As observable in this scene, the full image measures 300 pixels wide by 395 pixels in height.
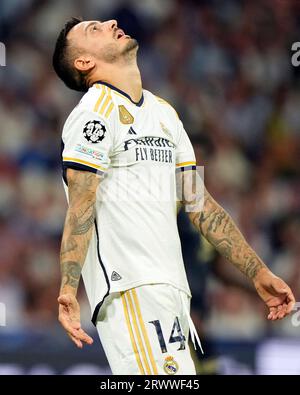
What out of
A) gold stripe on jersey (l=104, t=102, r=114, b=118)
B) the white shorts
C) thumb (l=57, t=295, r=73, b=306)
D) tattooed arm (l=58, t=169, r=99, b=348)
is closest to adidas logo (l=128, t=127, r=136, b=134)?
gold stripe on jersey (l=104, t=102, r=114, b=118)

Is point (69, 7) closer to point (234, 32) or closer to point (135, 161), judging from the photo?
point (234, 32)

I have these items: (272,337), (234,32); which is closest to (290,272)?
(272,337)

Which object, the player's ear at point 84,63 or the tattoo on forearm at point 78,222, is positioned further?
the player's ear at point 84,63

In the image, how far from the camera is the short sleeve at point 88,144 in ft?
9.49

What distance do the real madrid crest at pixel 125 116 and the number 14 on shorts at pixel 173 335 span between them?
0.77m

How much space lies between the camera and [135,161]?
2.97 metres

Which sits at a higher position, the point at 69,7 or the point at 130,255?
the point at 69,7

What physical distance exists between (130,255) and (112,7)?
3.98 m

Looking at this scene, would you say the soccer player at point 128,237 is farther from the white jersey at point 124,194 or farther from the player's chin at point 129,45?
the player's chin at point 129,45

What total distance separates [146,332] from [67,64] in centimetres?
121
